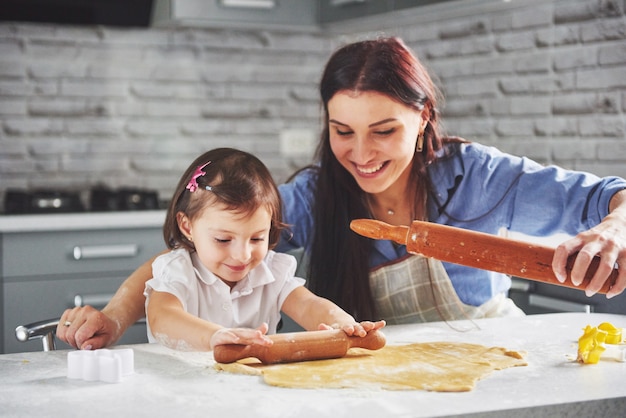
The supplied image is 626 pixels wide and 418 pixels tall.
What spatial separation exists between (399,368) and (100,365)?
0.40 m

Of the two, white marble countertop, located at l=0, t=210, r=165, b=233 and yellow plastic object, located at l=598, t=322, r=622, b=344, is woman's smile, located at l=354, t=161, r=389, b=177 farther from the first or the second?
white marble countertop, located at l=0, t=210, r=165, b=233

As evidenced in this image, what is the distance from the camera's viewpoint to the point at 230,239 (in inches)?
57.3

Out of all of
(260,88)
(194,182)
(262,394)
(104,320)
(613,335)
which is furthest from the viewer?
(260,88)

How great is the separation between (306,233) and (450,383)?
2.69 feet

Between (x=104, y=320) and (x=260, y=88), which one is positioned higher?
(x=260, y=88)

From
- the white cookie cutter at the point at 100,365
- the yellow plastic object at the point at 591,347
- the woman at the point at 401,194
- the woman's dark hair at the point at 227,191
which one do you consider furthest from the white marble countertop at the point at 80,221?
the yellow plastic object at the point at 591,347

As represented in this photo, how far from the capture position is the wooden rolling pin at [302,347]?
3.80ft

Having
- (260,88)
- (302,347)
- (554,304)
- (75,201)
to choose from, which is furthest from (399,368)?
(260,88)

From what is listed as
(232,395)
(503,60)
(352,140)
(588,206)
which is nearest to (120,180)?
(503,60)

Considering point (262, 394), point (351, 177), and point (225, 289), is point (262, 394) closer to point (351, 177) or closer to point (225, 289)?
point (225, 289)

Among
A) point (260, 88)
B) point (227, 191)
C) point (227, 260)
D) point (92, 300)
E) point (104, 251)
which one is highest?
point (260, 88)

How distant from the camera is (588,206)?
61.7 inches

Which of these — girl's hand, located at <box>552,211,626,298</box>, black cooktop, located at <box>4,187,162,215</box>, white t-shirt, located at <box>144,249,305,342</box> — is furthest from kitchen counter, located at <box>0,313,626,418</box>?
black cooktop, located at <box>4,187,162,215</box>

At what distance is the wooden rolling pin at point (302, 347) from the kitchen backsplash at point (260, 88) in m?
1.38
